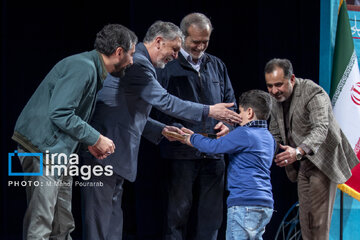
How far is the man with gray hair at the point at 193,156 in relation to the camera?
348 cm

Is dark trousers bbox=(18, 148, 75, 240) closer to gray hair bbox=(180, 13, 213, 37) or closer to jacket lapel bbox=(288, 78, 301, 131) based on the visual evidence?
gray hair bbox=(180, 13, 213, 37)

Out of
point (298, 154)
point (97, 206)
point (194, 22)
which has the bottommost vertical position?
point (97, 206)

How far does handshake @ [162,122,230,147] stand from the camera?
3.23 meters

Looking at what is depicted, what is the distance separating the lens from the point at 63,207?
298 centimetres

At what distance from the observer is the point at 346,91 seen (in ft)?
13.3

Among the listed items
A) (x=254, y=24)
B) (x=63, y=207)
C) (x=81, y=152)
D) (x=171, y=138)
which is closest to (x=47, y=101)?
(x=81, y=152)

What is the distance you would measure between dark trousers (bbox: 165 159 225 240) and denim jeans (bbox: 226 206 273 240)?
53cm

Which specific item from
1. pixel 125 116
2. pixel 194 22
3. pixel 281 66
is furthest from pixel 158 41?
pixel 281 66

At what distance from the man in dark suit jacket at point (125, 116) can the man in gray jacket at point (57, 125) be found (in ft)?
0.76

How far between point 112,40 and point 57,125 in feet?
1.77

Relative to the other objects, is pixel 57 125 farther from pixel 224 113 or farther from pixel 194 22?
pixel 194 22

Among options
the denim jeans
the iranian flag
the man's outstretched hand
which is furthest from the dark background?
the denim jeans

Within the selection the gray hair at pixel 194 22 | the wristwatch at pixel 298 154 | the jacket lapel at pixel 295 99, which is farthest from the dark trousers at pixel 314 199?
the gray hair at pixel 194 22

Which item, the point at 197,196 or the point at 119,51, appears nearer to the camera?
the point at 119,51
